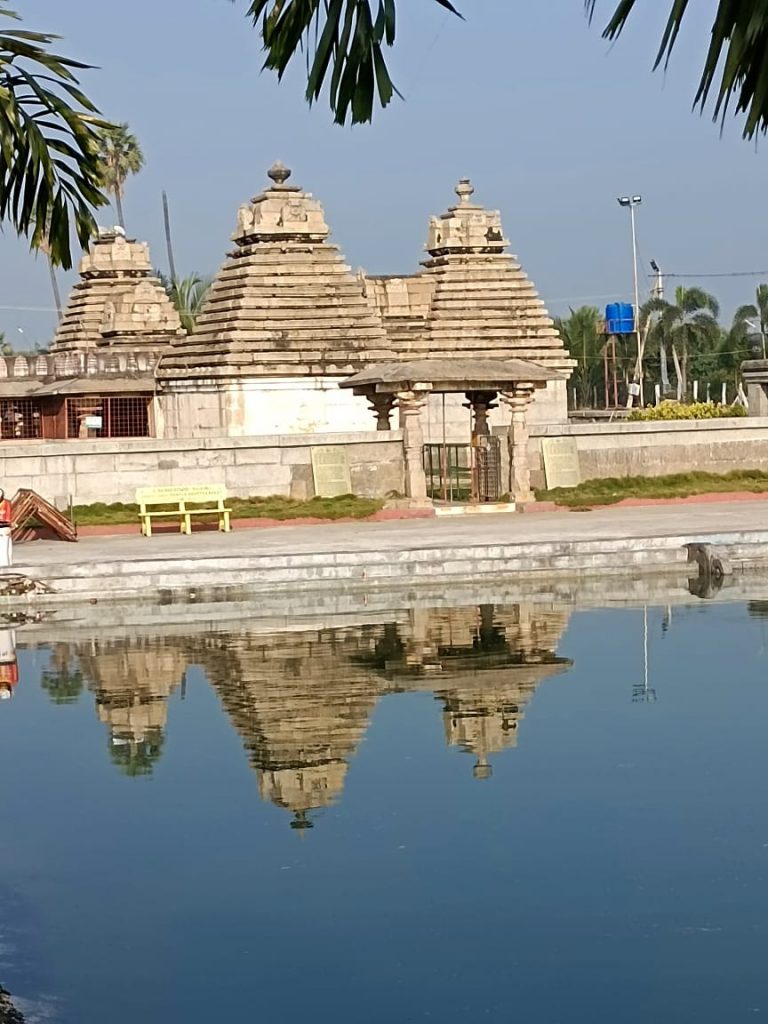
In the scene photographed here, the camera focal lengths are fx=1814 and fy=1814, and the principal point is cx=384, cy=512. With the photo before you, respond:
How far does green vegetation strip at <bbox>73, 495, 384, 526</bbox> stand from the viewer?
28.0 meters

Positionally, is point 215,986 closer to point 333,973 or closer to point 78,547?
point 333,973

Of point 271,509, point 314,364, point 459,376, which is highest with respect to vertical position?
point 314,364

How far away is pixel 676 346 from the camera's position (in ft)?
287

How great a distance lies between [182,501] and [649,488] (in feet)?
27.0

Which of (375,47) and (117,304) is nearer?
(375,47)

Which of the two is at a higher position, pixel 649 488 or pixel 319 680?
pixel 649 488

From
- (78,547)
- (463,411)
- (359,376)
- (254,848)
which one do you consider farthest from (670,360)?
(254,848)

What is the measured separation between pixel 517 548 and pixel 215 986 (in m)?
15.1

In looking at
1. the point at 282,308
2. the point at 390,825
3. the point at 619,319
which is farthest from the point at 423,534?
the point at 619,319

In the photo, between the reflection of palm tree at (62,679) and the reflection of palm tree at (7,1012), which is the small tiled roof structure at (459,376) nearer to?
the reflection of palm tree at (62,679)

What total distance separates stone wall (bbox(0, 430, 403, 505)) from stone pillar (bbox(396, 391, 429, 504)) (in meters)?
0.51

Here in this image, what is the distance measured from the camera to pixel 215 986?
831 centimetres

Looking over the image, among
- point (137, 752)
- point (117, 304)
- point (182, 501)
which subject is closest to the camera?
point (137, 752)

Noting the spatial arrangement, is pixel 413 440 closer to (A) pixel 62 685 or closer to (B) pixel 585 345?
(A) pixel 62 685
